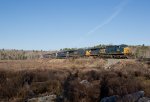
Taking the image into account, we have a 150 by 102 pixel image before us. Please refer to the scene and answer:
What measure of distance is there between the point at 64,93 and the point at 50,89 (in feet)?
4.00

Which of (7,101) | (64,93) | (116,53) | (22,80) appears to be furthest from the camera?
(116,53)

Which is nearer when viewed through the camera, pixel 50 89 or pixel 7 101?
pixel 7 101

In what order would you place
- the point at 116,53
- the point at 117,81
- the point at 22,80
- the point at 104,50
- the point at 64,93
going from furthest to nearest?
the point at 104,50 → the point at 116,53 → the point at 22,80 → the point at 117,81 → the point at 64,93

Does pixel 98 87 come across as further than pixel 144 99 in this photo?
Yes

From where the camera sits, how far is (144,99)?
9930 mm

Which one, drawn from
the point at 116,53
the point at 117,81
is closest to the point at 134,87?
the point at 117,81

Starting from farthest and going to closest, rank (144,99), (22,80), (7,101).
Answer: (22,80) → (7,101) → (144,99)

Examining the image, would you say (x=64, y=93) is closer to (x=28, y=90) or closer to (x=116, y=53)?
(x=28, y=90)

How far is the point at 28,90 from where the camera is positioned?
13531mm

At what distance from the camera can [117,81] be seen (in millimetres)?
13938

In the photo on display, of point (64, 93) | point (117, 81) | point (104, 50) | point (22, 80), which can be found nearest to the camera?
point (64, 93)

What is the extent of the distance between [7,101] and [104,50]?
51.9m

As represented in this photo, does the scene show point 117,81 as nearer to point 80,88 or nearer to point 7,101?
point 80,88

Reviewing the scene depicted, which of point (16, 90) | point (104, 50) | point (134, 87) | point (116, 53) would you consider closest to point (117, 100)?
point (134, 87)
